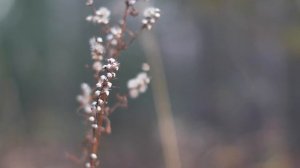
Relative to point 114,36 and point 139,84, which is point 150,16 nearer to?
point 114,36

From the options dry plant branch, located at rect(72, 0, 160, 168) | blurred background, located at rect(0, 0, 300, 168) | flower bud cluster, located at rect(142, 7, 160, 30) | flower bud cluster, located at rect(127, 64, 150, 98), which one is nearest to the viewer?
dry plant branch, located at rect(72, 0, 160, 168)

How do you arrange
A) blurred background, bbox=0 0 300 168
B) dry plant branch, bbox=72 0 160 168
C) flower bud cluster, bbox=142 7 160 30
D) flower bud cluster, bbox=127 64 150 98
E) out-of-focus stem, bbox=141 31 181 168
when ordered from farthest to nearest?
blurred background, bbox=0 0 300 168
out-of-focus stem, bbox=141 31 181 168
flower bud cluster, bbox=127 64 150 98
flower bud cluster, bbox=142 7 160 30
dry plant branch, bbox=72 0 160 168

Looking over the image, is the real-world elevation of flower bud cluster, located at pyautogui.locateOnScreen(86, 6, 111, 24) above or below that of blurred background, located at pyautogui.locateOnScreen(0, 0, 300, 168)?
below

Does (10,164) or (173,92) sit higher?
(173,92)

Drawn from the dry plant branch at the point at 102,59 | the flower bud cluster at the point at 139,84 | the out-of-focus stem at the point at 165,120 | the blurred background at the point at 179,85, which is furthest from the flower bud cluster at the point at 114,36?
the out-of-focus stem at the point at 165,120

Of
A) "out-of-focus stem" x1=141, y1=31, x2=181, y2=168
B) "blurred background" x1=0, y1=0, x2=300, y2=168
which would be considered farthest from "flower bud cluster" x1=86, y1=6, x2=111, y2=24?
"out-of-focus stem" x1=141, y1=31, x2=181, y2=168

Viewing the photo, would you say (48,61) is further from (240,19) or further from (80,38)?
(240,19)

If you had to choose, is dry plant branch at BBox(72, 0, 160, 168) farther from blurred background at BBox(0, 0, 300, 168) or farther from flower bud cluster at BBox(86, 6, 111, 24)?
blurred background at BBox(0, 0, 300, 168)

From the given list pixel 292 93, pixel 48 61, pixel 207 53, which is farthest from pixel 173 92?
pixel 292 93
